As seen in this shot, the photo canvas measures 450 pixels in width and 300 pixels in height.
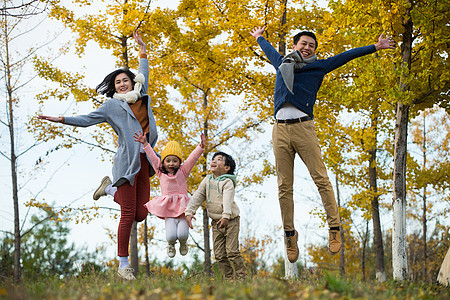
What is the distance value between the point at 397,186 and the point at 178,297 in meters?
5.92

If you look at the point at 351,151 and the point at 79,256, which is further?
the point at 79,256

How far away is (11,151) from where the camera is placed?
37.5 ft

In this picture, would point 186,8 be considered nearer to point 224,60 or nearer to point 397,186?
point 224,60

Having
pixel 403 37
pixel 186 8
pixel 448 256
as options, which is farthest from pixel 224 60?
pixel 448 256

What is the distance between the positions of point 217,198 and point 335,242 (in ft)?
5.54

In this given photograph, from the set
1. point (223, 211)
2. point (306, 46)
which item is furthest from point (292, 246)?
point (306, 46)

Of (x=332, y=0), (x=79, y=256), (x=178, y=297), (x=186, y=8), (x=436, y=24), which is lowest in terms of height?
(x=178, y=297)

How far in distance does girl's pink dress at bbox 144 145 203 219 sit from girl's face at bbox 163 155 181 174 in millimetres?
58

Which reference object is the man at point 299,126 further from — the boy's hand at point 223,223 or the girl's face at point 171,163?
the girl's face at point 171,163

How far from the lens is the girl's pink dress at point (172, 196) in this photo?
563cm

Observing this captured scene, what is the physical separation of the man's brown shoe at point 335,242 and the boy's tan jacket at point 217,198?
4.31 feet

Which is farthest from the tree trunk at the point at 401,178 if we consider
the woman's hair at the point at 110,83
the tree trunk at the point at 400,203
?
the woman's hair at the point at 110,83

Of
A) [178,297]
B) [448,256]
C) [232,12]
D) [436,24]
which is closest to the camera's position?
[178,297]

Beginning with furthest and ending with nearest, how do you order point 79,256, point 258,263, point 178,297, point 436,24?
1. point 258,263
2. point 79,256
3. point 436,24
4. point 178,297
